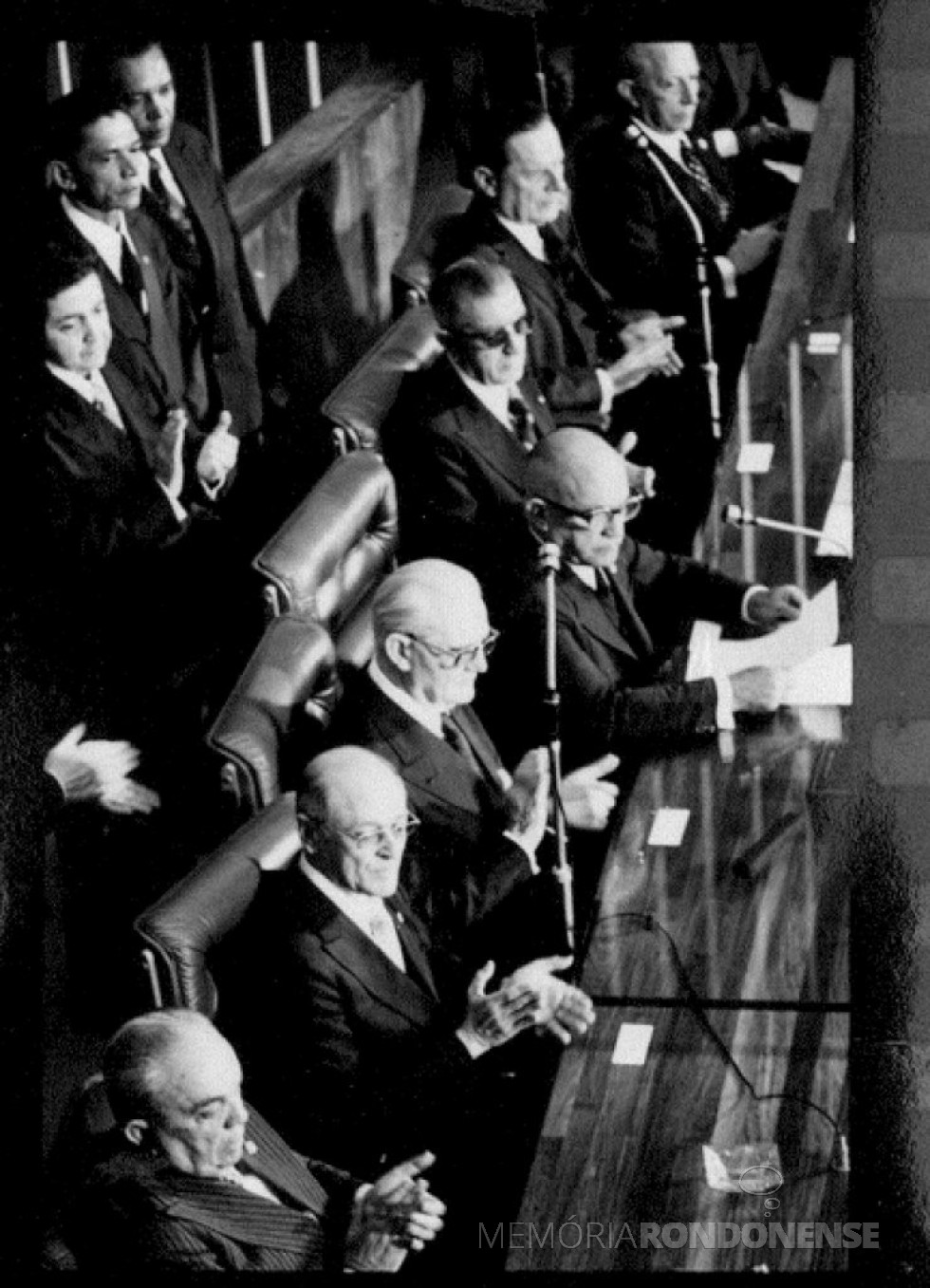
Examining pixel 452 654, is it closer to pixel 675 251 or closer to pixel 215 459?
pixel 215 459

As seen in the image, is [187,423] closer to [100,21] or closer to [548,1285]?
[100,21]

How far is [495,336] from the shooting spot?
6.13 meters

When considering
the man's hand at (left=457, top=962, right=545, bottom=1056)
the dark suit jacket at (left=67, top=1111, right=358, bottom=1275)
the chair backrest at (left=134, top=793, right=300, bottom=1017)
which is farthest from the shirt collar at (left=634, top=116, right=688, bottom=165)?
the dark suit jacket at (left=67, top=1111, right=358, bottom=1275)

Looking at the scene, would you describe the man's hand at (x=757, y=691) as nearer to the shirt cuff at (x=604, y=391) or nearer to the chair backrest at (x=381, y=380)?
the shirt cuff at (x=604, y=391)

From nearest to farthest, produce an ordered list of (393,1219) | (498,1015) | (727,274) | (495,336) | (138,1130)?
1. (138,1130)
2. (393,1219)
3. (498,1015)
4. (495,336)
5. (727,274)

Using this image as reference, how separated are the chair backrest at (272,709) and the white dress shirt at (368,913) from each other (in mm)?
186

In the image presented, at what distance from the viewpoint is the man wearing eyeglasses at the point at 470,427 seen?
607 cm

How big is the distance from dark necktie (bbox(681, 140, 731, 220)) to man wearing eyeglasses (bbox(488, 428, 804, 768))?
0.59 meters

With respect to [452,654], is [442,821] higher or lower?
lower

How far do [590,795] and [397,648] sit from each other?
0.46 meters

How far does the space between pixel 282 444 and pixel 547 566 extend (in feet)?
1.98

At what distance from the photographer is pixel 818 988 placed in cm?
578

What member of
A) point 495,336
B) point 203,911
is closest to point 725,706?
point 495,336

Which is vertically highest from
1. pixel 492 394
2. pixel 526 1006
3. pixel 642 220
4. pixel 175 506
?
pixel 642 220
